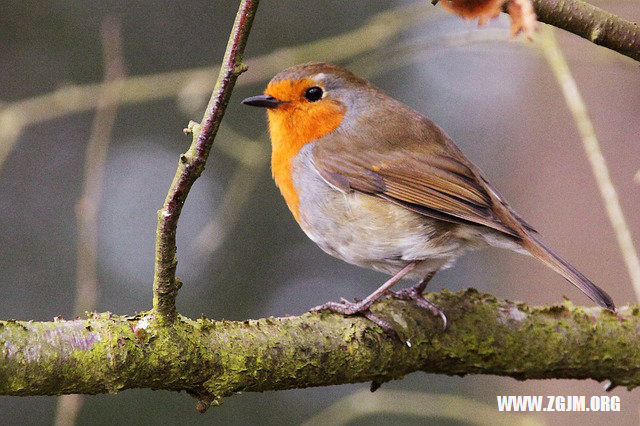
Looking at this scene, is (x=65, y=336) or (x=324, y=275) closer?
(x=65, y=336)

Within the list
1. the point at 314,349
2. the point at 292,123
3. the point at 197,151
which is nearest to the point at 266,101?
the point at 292,123

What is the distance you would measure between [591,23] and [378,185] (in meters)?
1.20

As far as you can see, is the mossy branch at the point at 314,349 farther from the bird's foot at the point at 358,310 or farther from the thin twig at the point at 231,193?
the thin twig at the point at 231,193

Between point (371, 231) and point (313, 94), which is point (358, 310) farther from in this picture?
point (313, 94)

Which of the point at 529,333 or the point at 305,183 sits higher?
the point at 305,183

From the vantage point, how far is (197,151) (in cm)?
173

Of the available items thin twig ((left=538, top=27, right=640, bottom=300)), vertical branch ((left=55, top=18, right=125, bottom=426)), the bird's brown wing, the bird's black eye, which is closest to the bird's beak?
the bird's black eye

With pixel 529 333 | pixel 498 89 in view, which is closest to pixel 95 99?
pixel 529 333

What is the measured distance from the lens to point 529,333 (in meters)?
2.75

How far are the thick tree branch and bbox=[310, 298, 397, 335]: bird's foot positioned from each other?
109 centimetres

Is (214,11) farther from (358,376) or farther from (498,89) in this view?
(358,376)

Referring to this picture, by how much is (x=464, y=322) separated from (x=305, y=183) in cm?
82

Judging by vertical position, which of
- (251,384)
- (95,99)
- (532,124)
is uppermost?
(532,124)

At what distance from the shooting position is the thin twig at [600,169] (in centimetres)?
264
